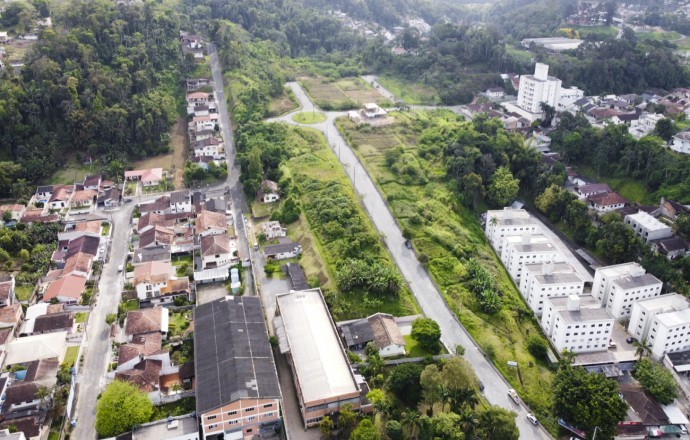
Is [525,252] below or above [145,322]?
below

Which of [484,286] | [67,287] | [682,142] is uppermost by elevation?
[682,142]

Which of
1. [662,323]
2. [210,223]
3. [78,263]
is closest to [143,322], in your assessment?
[78,263]

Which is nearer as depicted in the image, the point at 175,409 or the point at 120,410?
the point at 120,410

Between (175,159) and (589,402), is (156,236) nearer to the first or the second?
(175,159)

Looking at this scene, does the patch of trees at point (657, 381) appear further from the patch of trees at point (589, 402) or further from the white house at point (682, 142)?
the white house at point (682, 142)

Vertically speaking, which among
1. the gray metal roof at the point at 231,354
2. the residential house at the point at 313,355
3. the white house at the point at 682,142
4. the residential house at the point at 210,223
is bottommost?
the residential house at the point at 210,223

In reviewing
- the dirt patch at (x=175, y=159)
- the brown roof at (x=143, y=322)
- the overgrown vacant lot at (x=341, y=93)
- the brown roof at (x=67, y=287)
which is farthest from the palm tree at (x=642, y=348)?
the overgrown vacant lot at (x=341, y=93)

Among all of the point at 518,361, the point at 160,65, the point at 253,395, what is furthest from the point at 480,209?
the point at 160,65

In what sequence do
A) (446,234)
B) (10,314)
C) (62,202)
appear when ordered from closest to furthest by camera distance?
1. (10,314)
2. (446,234)
3. (62,202)
